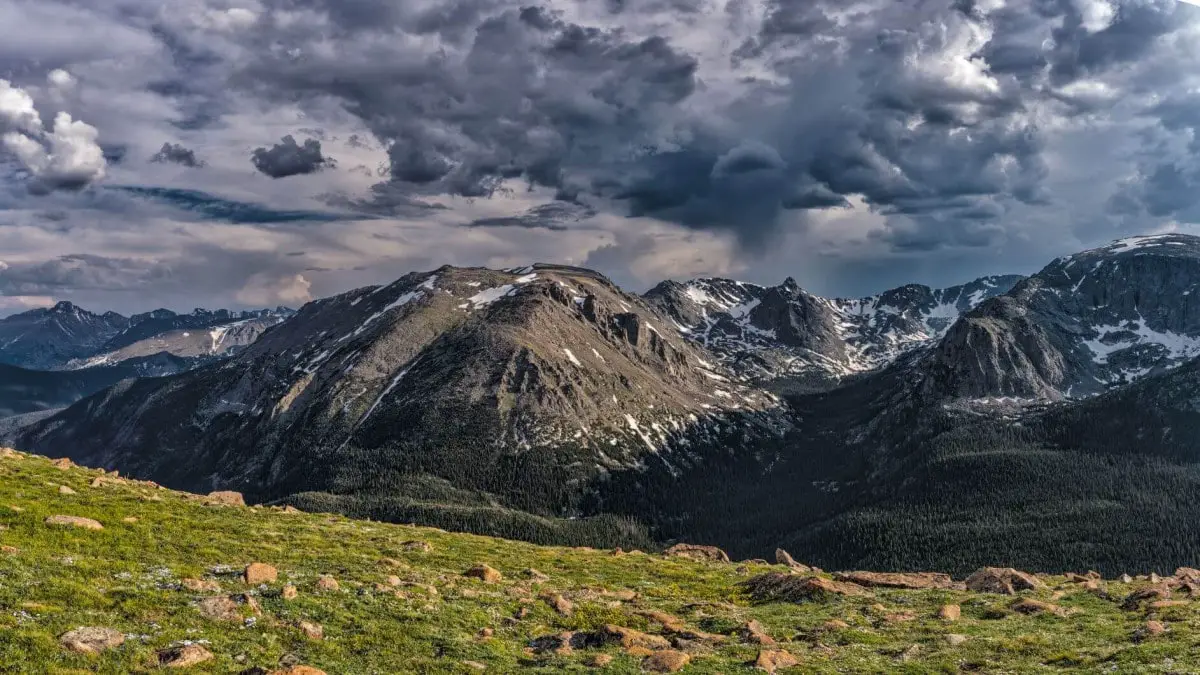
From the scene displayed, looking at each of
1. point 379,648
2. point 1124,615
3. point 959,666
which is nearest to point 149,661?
point 379,648

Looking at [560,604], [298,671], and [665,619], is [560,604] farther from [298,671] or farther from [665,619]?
[298,671]

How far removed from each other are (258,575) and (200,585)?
13.5 ft

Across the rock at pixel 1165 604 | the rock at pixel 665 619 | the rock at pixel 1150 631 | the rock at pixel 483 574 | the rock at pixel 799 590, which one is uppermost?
the rock at pixel 1150 631

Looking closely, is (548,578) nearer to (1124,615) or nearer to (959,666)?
(959,666)

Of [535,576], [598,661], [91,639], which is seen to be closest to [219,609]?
[91,639]

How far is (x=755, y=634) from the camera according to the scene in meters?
45.2

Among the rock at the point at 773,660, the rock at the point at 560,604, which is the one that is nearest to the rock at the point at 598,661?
the rock at the point at 773,660

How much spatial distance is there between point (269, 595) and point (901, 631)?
40.7 metres

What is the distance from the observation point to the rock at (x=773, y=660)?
37.4 metres

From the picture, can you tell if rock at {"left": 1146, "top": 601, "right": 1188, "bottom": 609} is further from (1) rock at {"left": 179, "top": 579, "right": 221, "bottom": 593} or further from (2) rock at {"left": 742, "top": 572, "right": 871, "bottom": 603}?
(1) rock at {"left": 179, "top": 579, "right": 221, "bottom": 593}

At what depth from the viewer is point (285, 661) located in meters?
31.7

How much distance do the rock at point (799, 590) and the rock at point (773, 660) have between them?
27.1 meters

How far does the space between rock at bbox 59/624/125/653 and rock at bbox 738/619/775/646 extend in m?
33.3

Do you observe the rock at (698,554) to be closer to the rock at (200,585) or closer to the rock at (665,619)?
the rock at (665,619)
